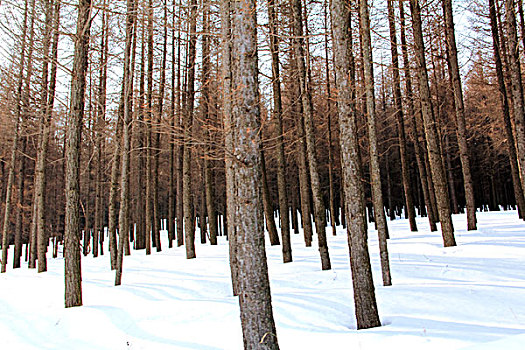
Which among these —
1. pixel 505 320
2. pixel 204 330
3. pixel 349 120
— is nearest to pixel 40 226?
pixel 204 330

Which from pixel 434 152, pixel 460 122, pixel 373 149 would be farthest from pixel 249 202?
pixel 460 122

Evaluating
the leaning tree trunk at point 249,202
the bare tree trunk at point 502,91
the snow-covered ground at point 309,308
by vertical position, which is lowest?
the snow-covered ground at point 309,308

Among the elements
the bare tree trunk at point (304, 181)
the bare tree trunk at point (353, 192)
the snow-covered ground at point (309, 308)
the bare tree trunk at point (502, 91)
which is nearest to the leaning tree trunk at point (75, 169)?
the snow-covered ground at point (309, 308)

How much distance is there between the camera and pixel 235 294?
670 cm

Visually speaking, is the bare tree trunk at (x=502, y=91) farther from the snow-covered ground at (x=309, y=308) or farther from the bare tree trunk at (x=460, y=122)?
the snow-covered ground at (x=309, y=308)

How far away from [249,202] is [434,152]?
24.1 feet

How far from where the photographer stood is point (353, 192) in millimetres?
4273

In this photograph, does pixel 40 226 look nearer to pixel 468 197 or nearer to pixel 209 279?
pixel 209 279

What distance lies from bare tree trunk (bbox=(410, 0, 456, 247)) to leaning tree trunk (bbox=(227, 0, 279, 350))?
7.06 meters

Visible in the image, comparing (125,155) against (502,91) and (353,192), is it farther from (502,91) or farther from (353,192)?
(502,91)

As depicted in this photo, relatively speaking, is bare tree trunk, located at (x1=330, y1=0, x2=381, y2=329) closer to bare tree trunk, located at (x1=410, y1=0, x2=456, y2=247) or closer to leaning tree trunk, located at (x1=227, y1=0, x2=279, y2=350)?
leaning tree trunk, located at (x1=227, y1=0, x2=279, y2=350)

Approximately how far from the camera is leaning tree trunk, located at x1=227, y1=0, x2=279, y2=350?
9.86 ft

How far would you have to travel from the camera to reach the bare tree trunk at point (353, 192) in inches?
165

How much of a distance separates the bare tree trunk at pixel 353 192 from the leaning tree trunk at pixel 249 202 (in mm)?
1627
